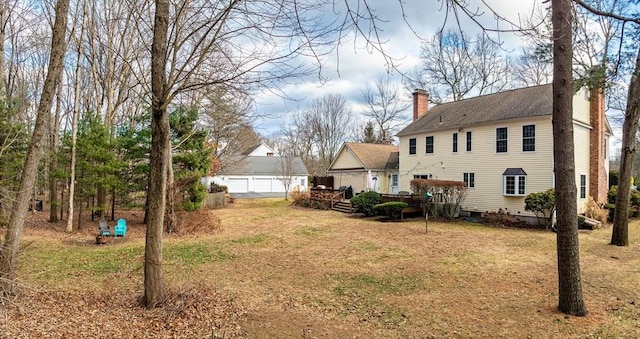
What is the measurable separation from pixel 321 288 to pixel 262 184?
3153cm

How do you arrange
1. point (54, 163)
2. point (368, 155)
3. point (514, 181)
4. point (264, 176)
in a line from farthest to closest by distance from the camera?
1. point (264, 176)
2. point (368, 155)
3. point (514, 181)
4. point (54, 163)

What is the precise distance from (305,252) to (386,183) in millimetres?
16529

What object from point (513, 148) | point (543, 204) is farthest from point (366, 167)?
point (543, 204)

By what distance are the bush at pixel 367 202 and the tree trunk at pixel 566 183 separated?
13286 mm

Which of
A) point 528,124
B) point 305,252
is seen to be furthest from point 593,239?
point 305,252

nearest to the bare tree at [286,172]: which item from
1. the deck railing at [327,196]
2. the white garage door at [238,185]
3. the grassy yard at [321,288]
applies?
the white garage door at [238,185]

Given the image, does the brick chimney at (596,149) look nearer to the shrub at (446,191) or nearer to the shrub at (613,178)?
the shrub at (446,191)

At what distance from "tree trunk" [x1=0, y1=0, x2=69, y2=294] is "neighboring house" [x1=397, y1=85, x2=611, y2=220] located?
16.7 m

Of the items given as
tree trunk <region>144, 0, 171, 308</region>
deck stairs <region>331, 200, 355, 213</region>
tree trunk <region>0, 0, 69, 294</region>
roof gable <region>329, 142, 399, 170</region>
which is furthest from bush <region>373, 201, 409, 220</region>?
tree trunk <region>0, 0, 69, 294</region>

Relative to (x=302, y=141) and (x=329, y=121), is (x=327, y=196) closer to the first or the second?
(x=329, y=121)

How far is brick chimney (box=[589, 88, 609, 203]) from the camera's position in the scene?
16.4m

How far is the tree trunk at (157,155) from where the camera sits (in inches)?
184

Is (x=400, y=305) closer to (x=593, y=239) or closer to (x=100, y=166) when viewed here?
(x=593, y=239)

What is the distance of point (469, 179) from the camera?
18.0m
